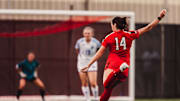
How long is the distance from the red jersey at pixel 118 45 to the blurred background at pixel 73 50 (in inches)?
168

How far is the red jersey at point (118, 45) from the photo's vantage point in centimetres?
764

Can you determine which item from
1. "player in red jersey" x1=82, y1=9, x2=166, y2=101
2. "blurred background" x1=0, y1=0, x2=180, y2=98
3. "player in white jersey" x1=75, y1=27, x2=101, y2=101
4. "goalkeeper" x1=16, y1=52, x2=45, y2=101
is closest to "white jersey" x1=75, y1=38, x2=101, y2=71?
"player in white jersey" x1=75, y1=27, x2=101, y2=101

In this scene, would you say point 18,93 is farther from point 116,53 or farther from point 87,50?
point 116,53

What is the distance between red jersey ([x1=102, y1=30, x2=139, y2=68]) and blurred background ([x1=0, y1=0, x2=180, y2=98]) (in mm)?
4263

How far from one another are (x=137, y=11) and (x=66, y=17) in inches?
115

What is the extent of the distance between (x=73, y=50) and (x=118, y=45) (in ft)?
15.2

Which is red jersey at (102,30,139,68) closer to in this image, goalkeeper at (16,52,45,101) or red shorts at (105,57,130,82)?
red shorts at (105,57,130,82)

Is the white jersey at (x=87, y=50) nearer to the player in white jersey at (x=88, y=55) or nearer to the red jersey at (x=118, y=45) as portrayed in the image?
the player in white jersey at (x=88, y=55)

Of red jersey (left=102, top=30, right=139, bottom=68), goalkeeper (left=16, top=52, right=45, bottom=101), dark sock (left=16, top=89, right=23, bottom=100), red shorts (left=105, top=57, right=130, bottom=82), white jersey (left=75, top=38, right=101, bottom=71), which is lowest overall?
dark sock (left=16, top=89, right=23, bottom=100)

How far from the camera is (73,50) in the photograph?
1222 centimetres

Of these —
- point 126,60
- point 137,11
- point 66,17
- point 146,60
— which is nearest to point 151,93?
point 146,60

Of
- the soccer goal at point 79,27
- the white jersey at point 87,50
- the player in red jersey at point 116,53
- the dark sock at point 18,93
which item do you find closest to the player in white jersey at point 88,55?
the white jersey at point 87,50

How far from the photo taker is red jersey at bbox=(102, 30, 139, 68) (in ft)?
25.1

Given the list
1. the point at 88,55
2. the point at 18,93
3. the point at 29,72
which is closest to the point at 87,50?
the point at 88,55
